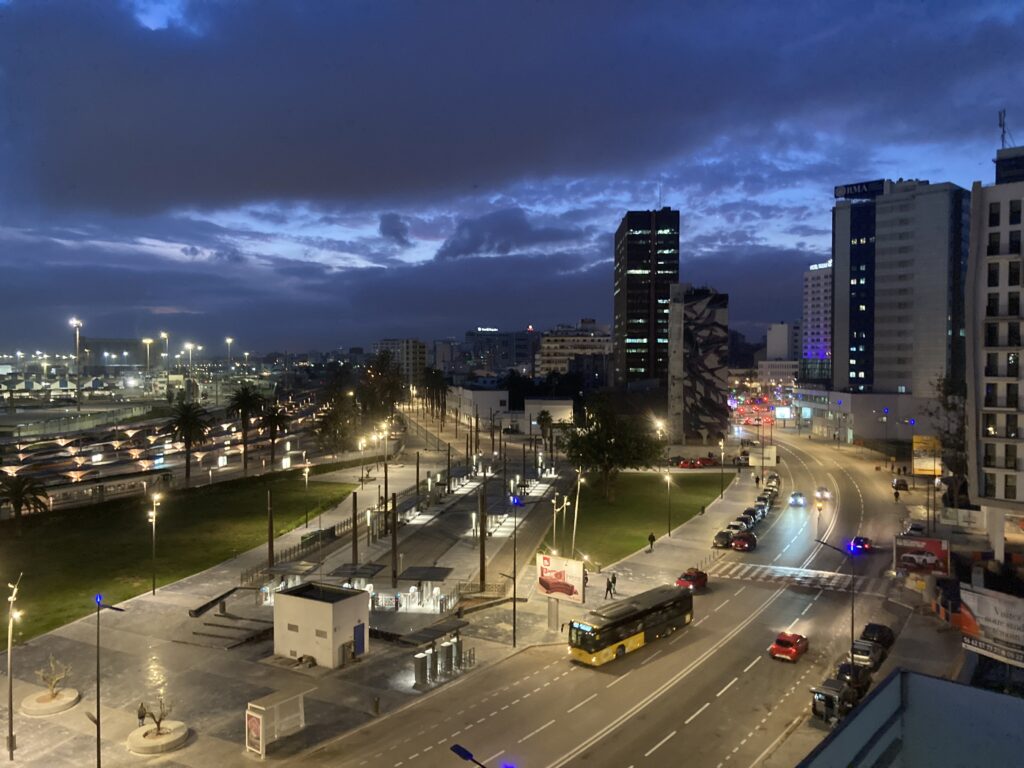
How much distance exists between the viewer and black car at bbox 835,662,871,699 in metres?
26.5

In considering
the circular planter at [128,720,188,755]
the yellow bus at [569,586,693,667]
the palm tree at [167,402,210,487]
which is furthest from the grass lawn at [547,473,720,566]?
the palm tree at [167,402,210,487]

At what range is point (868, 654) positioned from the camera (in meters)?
29.6

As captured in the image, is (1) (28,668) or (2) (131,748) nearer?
(2) (131,748)

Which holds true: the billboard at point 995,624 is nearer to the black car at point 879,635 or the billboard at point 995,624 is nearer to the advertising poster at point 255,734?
the black car at point 879,635

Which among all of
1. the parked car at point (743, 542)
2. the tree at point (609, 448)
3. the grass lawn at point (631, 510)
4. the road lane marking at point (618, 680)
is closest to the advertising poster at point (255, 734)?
the road lane marking at point (618, 680)

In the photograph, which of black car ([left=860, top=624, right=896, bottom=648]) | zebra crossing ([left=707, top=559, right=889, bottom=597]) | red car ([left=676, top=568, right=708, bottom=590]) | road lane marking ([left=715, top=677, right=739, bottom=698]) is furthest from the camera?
zebra crossing ([left=707, top=559, right=889, bottom=597])

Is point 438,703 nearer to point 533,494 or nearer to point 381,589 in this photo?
point 381,589

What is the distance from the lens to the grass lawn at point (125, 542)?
4109 cm

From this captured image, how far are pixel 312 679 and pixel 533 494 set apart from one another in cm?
4486

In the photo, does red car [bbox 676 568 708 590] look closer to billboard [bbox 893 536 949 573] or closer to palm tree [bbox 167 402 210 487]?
billboard [bbox 893 536 949 573]

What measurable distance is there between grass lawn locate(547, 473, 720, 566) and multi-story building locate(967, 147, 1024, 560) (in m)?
22.3

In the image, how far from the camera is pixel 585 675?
29828 millimetres

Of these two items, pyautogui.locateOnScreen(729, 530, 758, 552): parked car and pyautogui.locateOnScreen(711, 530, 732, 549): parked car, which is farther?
pyautogui.locateOnScreen(711, 530, 732, 549): parked car

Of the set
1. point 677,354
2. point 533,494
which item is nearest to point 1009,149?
point 677,354
